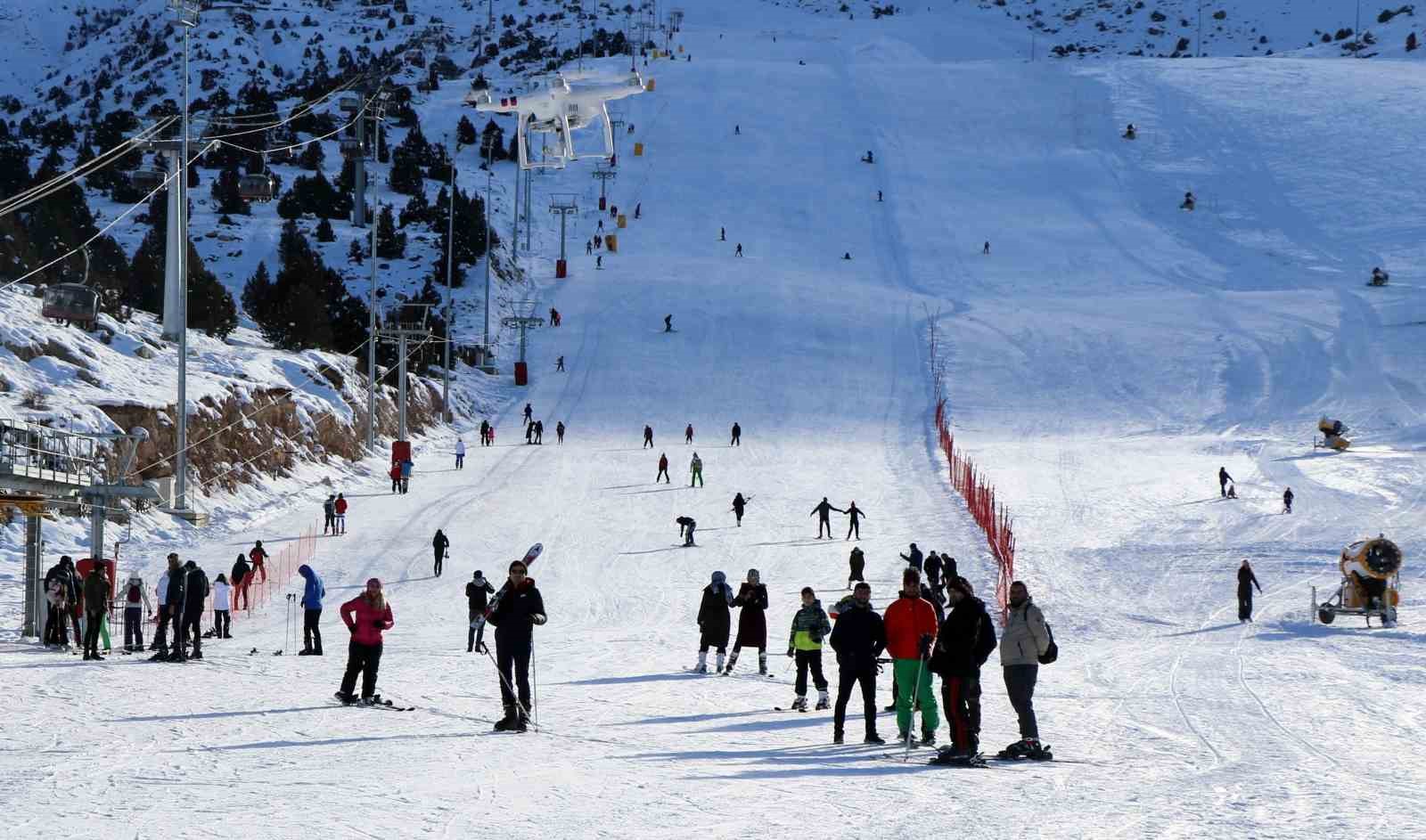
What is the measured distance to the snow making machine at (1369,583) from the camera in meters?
21.4

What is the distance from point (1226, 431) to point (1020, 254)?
23877 millimetres

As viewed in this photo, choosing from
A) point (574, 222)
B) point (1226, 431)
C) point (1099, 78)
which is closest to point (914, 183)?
point (574, 222)

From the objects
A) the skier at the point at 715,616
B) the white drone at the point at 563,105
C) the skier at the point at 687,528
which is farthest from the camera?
the skier at the point at 687,528

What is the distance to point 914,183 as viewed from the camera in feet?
252

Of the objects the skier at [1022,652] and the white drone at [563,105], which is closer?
the skier at [1022,652]

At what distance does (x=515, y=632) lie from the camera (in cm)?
1070

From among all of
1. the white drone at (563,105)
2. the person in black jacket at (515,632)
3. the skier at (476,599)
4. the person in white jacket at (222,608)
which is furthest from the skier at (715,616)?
the white drone at (563,105)

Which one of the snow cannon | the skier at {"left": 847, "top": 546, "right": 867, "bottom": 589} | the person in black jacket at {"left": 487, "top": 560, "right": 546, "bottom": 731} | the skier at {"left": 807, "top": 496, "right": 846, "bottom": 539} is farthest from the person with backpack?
the snow cannon

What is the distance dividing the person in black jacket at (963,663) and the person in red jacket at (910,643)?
0.40m

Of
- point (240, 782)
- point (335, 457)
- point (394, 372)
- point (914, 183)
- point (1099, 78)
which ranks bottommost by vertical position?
point (240, 782)

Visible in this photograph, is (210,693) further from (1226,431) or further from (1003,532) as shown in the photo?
(1226,431)

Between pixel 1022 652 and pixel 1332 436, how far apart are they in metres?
33.4

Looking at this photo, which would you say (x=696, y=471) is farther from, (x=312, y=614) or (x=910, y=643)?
(x=910, y=643)

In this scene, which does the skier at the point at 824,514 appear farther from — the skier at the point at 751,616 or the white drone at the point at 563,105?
the skier at the point at 751,616
